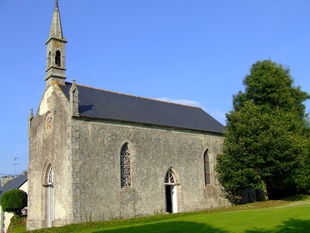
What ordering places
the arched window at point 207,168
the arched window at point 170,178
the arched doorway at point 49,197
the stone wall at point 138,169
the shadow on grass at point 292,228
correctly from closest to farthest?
the shadow on grass at point 292,228
the stone wall at point 138,169
the arched doorway at point 49,197
the arched window at point 170,178
the arched window at point 207,168

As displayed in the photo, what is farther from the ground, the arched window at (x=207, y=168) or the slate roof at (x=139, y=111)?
the slate roof at (x=139, y=111)

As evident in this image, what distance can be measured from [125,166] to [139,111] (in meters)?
5.23

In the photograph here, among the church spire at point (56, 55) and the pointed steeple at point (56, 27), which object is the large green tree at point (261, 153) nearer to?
the church spire at point (56, 55)

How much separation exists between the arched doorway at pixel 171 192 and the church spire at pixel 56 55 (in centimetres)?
1109

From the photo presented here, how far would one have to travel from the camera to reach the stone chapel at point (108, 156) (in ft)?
76.4

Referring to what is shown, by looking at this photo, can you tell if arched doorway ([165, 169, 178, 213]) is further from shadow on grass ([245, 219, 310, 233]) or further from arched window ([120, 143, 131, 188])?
shadow on grass ([245, 219, 310, 233])

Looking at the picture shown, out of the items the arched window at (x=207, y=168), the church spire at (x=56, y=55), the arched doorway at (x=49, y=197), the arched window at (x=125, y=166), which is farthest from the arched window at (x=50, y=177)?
the arched window at (x=207, y=168)

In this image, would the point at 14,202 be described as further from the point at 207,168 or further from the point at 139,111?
the point at 207,168

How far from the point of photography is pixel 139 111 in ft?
94.5

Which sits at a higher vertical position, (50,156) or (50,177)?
(50,156)

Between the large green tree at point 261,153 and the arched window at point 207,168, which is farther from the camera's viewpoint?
the arched window at point 207,168

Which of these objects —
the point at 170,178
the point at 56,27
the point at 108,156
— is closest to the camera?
the point at 108,156

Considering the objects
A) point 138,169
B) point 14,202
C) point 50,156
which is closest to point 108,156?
point 138,169

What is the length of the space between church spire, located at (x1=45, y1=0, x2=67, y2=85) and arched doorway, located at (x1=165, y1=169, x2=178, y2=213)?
1109 centimetres
